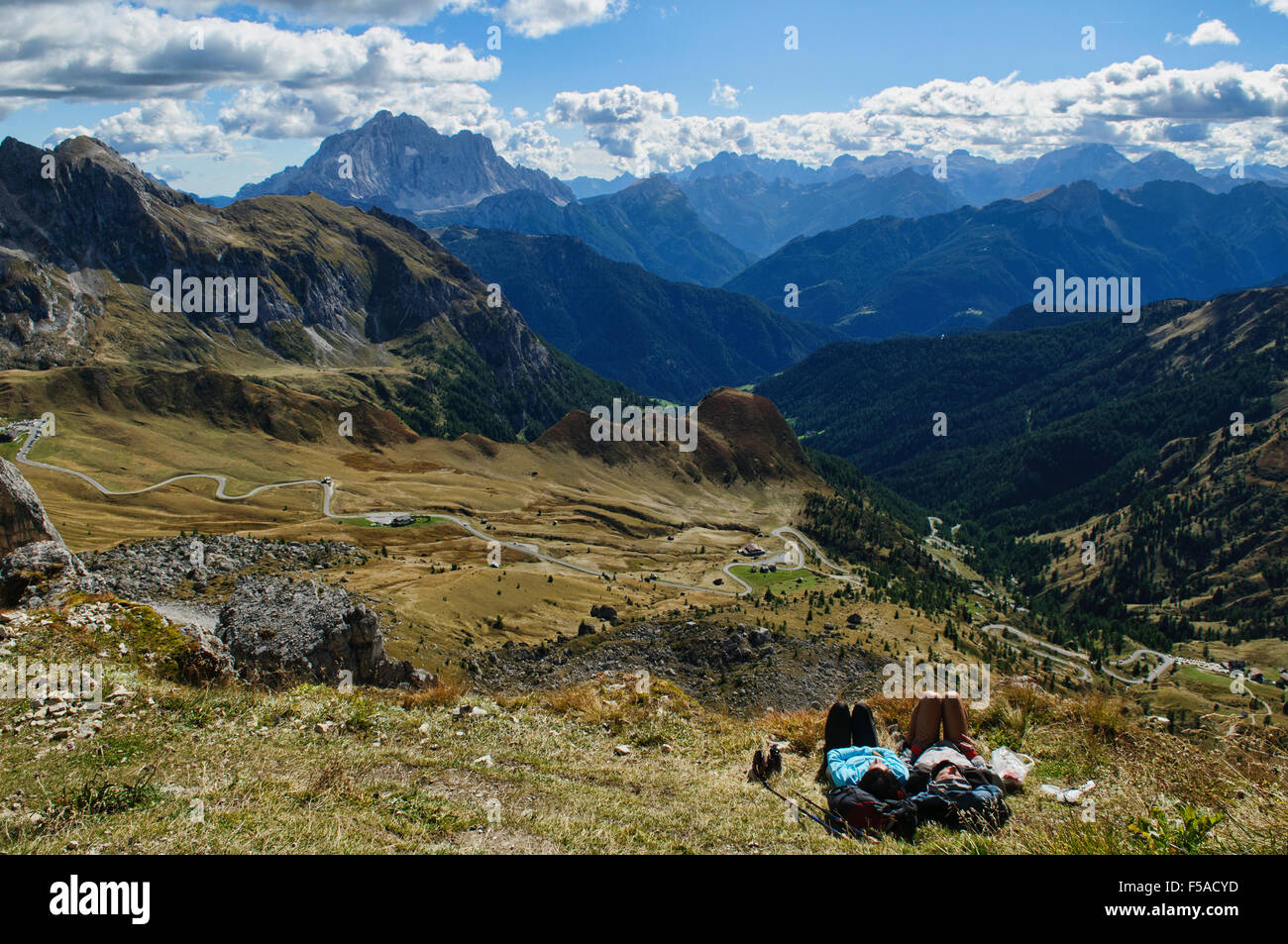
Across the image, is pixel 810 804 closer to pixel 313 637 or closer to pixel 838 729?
pixel 838 729

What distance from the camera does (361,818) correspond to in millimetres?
9750

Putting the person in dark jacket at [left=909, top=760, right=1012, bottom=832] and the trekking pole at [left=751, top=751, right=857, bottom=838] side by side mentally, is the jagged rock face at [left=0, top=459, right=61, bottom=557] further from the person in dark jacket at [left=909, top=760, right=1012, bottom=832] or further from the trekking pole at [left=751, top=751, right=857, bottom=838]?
the person in dark jacket at [left=909, top=760, right=1012, bottom=832]

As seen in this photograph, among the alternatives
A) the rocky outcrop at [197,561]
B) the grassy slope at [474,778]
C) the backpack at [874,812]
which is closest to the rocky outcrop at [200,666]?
the grassy slope at [474,778]

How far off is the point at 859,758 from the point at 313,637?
36.5m

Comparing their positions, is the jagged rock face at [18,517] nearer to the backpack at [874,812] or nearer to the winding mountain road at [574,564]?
the backpack at [874,812]

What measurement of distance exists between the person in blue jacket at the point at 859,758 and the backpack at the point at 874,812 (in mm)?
274

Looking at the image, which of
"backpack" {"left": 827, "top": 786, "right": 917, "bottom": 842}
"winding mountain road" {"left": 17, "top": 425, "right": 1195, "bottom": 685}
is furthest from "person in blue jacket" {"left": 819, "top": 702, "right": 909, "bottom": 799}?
"winding mountain road" {"left": 17, "top": 425, "right": 1195, "bottom": 685}

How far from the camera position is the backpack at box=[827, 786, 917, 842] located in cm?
1038

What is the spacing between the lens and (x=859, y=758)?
43.7 ft

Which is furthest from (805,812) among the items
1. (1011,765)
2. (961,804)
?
(1011,765)

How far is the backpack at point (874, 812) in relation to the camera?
1038cm
